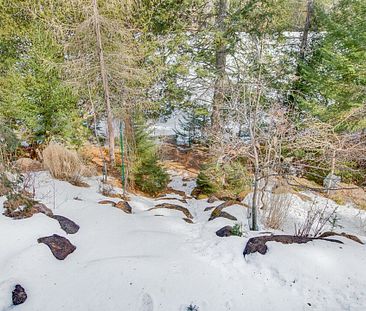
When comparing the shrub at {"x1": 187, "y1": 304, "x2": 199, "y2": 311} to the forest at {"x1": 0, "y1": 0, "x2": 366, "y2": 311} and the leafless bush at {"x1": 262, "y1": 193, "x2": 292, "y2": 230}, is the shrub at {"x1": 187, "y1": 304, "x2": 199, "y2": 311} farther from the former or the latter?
the leafless bush at {"x1": 262, "y1": 193, "x2": 292, "y2": 230}

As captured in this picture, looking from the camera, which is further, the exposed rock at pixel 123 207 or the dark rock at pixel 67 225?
the exposed rock at pixel 123 207

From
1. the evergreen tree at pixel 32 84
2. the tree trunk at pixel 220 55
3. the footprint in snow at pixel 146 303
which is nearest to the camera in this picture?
the footprint in snow at pixel 146 303

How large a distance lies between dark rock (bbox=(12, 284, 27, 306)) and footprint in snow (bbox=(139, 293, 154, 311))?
1099 millimetres

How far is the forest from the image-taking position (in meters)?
2.93

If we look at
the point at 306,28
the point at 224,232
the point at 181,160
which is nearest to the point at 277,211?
the point at 224,232

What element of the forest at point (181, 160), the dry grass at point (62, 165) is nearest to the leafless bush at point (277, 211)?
the forest at point (181, 160)

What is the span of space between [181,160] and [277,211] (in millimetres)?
6822

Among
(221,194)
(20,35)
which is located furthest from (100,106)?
(221,194)

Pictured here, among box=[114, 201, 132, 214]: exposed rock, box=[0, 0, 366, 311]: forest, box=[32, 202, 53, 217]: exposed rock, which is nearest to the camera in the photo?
box=[0, 0, 366, 311]: forest

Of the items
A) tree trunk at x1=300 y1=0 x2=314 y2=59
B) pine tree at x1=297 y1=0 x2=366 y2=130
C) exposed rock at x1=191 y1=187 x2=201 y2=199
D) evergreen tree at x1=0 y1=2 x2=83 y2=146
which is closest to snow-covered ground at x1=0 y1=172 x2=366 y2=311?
exposed rock at x1=191 y1=187 x2=201 y2=199

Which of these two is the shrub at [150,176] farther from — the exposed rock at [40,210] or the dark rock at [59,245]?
the dark rock at [59,245]

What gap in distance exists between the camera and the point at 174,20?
9.69 meters

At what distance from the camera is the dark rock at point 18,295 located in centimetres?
267

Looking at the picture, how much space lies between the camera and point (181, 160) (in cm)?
1181
